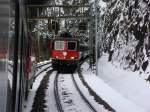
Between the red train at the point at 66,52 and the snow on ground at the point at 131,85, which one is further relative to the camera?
the red train at the point at 66,52

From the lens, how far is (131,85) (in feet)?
74.5

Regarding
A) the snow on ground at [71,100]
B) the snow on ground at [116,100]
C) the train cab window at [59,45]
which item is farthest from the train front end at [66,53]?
the snow on ground at [116,100]

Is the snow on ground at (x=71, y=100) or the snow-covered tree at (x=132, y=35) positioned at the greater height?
the snow-covered tree at (x=132, y=35)

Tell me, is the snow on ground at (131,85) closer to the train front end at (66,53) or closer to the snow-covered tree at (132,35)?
the snow-covered tree at (132,35)

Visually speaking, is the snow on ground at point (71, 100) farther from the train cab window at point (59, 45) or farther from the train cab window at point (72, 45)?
the train cab window at point (59, 45)

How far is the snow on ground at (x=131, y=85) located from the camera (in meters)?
19.1

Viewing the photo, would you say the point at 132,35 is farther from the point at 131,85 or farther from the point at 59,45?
the point at 59,45

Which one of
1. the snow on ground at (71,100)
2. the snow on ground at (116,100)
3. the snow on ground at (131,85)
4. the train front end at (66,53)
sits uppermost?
the train front end at (66,53)

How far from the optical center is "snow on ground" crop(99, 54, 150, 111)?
19.1 meters

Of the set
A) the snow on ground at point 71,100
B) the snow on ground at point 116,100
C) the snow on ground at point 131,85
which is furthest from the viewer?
the snow on ground at point 131,85

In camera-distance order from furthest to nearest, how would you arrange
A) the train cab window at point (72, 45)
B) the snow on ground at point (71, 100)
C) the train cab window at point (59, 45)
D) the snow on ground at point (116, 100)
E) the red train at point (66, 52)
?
the train cab window at point (59, 45) → the train cab window at point (72, 45) → the red train at point (66, 52) → the snow on ground at point (71, 100) → the snow on ground at point (116, 100)

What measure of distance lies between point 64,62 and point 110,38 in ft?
13.7

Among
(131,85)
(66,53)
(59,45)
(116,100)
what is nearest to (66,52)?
(66,53)

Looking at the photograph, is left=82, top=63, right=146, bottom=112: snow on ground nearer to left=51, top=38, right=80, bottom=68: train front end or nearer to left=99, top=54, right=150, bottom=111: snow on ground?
left=99, top=54, right=150, bottom=111: snow on ground
